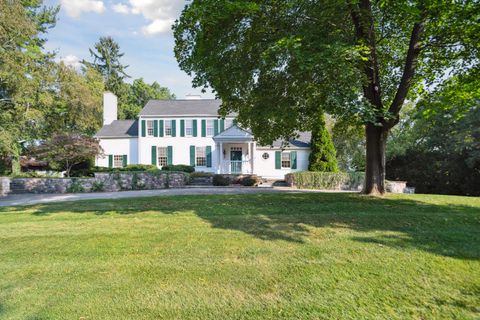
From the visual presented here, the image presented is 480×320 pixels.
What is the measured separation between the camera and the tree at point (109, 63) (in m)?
44.7

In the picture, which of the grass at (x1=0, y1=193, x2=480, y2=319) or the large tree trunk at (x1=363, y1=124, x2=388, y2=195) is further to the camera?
the large tree trunk at (x1=363, y1=124, x2=388, y2=195)

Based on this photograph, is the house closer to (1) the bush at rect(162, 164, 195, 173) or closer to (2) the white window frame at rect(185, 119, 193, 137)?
(2) the white window frame at rect(185, 119, 193, 137)

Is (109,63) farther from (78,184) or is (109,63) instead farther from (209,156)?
(78,184)

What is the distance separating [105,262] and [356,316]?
3373 mm

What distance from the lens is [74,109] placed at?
22641 millimetres

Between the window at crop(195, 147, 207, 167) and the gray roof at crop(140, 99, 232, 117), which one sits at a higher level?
the gray roof at crop(140, 99, 232, 117)

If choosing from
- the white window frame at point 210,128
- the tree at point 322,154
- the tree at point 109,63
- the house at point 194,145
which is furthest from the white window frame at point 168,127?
the tree at point 109,63

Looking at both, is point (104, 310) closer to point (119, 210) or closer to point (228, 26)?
point (119, 210)

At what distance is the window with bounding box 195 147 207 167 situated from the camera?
22.9 meters

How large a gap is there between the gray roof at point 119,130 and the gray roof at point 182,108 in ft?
6.81

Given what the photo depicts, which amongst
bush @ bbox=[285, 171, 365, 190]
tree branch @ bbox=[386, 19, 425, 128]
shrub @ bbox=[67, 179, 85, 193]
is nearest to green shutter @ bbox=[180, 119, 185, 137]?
shrub @ bbox=[67, 179, 85, 193]

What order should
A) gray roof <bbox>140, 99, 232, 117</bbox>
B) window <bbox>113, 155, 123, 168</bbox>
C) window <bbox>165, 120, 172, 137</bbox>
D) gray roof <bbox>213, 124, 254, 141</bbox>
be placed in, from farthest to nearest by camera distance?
1. window <bbox>113, 155, 123, 168</bbox>
2. gray roof <bbox>140, 99, 232, 117</bbox>
3. window <bbox>165, 120, 172, 137</bbox>
4. gray roof <bbox>213, 124, 254, 141</bbox>

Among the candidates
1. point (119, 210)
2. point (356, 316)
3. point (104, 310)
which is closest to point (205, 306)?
point (104, 310)

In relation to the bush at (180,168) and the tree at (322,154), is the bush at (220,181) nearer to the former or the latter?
the bush at (180,168)
